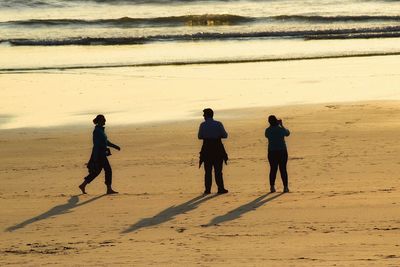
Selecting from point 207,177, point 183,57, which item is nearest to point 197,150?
point 207,177

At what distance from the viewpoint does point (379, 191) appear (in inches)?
579

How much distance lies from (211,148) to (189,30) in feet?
105

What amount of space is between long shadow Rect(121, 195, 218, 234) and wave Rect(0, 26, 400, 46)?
27.3 metres

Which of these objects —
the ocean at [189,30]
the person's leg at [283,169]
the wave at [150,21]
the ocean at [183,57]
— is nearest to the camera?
the person's leg at [283,169]

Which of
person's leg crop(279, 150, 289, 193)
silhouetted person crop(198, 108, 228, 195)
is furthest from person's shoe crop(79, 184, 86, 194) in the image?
person's leg crop(279, 150, 289, 193)

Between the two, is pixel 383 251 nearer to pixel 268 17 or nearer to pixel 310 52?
pixel 310 52

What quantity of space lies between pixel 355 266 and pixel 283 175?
474 cm

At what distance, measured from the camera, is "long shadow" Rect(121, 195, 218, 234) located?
13.3 metres

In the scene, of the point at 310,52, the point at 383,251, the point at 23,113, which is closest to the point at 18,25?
the point at 310,52

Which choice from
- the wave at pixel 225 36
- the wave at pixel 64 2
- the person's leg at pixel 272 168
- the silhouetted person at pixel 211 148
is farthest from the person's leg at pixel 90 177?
the wave at pixel 64 2

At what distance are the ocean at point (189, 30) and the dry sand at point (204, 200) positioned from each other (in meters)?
13.2

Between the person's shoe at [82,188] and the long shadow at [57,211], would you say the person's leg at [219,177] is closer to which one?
the long shadow at [57,211]

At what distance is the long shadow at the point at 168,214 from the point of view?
13.3 m

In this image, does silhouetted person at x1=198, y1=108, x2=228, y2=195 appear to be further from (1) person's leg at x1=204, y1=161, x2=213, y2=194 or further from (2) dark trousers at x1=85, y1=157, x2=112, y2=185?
(2) dark trousers at x1=85, y1=157, x2=112, y2=185
